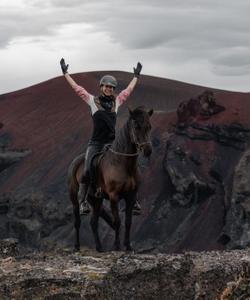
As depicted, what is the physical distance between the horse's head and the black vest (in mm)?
1201

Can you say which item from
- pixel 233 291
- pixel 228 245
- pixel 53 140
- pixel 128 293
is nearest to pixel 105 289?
pixel 128 293

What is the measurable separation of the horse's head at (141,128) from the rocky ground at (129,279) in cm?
205

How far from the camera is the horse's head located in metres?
14.3

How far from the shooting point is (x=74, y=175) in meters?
17.5

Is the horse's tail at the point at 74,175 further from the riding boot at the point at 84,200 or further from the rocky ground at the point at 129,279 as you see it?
the rocky ground at the point at 129,279

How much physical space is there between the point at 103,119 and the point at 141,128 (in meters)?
1.55

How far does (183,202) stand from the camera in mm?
32188

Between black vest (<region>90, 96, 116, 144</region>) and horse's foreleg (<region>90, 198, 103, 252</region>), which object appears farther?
horse's foreleg (<region>90, 198, 103, 252</region>)

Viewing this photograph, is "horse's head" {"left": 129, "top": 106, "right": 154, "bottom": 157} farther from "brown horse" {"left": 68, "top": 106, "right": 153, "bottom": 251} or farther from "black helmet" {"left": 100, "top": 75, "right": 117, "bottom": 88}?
"black helmet" {"left": 100, "top": 75, "right": 117, "bottom": 88}

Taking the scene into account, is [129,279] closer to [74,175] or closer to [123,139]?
[123,139]

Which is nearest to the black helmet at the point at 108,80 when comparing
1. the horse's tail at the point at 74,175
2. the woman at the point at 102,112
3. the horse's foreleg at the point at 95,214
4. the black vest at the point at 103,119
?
the woman at the point at 102,112

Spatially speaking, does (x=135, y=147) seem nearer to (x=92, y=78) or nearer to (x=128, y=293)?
(x=128, y=293)

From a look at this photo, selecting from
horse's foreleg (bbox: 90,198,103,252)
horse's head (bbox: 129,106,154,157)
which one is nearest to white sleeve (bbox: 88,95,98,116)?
horse's head (bbox: 129,106,154,157)

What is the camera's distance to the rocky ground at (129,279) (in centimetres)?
1191
